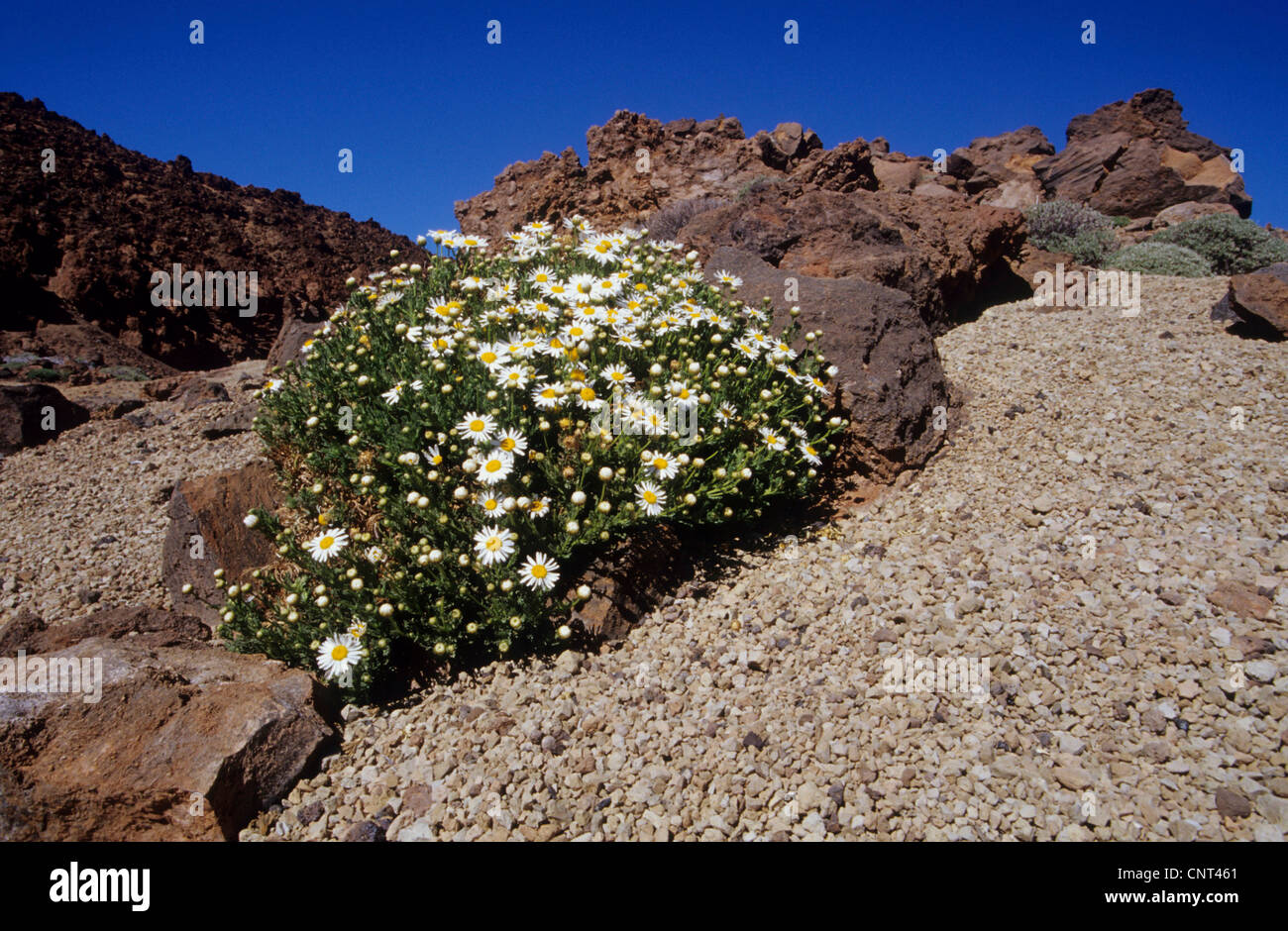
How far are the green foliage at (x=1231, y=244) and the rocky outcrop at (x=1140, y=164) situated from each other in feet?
29.7

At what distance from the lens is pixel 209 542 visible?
440 cm

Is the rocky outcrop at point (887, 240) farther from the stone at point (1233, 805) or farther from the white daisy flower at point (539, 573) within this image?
the stone at point (1233, 805)

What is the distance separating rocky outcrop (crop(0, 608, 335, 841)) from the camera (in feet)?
9.48

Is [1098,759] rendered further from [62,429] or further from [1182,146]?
[1182,146]

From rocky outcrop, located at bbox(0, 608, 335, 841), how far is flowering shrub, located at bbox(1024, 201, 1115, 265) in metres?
13.1

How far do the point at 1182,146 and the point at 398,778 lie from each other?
110 ft

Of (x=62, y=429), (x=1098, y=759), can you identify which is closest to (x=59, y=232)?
(x=62, y=429)

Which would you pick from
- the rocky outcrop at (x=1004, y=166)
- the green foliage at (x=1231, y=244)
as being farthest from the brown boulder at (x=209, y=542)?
the rocky outcrop at (x=1004, y=166)

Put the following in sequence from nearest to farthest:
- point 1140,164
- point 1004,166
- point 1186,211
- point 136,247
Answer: point 136,247, point 1186,211, point 1140,164, point 1004,166

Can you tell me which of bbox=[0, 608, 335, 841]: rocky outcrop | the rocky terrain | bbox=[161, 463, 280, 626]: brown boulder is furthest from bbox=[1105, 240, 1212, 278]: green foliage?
bbox=[0, 608, 335, 841]: rocky outcrop

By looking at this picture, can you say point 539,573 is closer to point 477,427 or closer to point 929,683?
point 477,427

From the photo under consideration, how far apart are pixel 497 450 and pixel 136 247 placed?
1479cm

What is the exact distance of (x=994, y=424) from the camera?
577 cm

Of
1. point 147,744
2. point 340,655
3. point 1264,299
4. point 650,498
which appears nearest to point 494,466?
point 650,498
